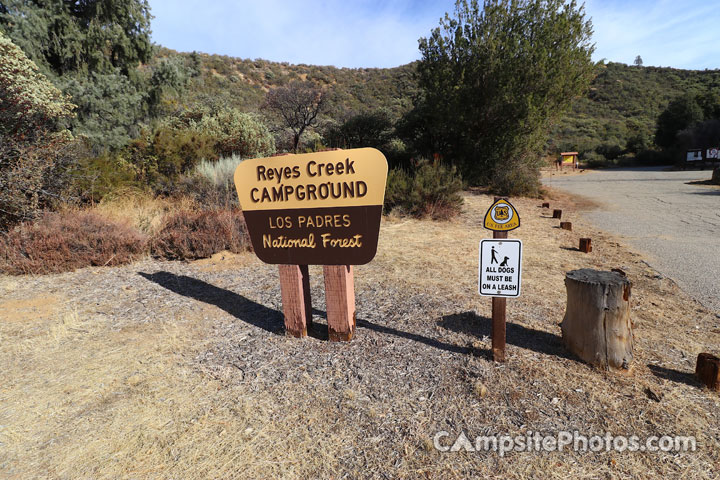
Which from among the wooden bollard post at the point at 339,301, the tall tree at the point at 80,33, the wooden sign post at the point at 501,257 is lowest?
the wooden bollard post at the point at 339,301

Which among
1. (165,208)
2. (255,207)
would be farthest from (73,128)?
(255,207)

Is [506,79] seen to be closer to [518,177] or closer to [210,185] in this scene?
[518,177]

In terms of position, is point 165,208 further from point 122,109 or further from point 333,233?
point 122,109

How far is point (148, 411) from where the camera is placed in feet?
7.45

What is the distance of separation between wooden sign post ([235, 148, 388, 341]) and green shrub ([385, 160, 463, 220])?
5931mm

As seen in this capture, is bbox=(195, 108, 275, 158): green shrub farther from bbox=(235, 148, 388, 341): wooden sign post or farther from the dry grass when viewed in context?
bbox=(235, 148, 388, 341): wooden sign post

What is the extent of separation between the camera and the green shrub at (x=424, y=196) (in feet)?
28.8

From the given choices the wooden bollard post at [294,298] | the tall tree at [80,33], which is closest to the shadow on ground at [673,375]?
the wooden bollard post at [294,298]

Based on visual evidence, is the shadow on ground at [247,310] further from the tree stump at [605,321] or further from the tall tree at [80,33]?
the tall tree at [80,33]

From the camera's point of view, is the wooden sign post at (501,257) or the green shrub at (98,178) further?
the green shrub at (98,178)

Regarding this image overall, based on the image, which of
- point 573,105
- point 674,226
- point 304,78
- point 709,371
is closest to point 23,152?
point 709,371

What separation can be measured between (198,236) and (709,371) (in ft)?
19.1

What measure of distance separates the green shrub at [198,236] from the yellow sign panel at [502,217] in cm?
441

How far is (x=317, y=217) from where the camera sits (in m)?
2.92
